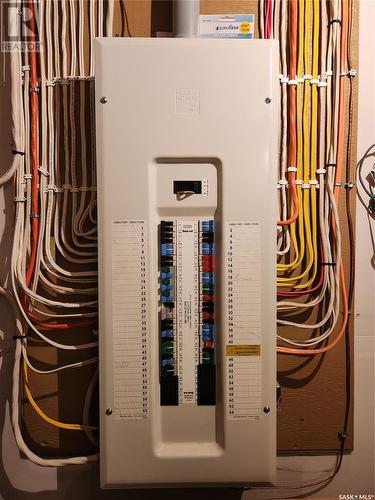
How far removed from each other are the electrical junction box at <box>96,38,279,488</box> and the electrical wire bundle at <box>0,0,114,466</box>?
182 mm

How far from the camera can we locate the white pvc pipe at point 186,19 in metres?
0.91

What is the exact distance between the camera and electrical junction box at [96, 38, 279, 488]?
2.70 ft

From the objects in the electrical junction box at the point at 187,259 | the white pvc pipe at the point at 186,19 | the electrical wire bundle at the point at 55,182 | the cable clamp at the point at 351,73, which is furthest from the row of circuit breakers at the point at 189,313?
the cable clamp at the point at 351,73

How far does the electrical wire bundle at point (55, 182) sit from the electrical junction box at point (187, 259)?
0.60ft

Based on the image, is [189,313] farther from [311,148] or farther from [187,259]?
[311,148]

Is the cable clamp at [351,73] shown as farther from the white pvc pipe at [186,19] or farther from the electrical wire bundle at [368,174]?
the white pvc pipe at [186,19]

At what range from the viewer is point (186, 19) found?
912mm

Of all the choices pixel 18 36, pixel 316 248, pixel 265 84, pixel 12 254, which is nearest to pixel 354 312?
pixel 316 248

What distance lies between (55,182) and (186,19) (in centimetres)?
56

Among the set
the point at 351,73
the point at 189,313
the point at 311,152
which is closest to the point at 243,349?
the point at 189,313

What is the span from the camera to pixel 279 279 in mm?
994

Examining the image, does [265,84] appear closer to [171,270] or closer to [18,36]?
[171,270]

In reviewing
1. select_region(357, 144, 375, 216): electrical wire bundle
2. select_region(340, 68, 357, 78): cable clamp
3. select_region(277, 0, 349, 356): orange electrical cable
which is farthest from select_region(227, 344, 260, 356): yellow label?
select_region(340, 68, 357, 78): cable clamp

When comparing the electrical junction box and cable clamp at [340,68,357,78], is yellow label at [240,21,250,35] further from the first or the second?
cable clamp at [340,68,357,78]
